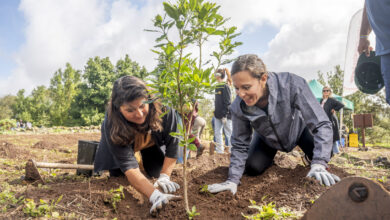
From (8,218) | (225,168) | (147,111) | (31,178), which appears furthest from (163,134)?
(31,178)

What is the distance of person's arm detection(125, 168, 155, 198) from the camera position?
211cm

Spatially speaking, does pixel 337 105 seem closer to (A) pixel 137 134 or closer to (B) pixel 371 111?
(A) pixel 137 134

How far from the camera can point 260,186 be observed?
2359 mm

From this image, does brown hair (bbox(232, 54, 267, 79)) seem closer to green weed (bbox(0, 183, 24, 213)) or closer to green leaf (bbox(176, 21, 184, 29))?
green leaf (bbox(176, 21, 184, 29))

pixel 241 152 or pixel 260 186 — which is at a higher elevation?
pixel 241 152

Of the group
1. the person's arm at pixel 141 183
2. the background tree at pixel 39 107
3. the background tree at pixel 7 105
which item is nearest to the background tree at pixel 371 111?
the person's arm at pixel 141 183

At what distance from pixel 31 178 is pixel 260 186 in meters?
2.85

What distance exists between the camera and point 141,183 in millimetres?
2172

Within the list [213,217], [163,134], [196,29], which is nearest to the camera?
[196,29]

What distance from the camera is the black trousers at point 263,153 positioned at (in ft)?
9.05

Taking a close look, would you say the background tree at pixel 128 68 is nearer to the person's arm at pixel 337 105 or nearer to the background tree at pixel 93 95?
the background tree at pixel 93 95

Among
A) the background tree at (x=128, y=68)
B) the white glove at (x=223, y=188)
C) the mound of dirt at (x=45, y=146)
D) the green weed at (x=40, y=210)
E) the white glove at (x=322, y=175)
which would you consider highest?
the background tree at (x=128, y=68)

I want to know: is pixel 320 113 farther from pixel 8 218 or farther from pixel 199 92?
pixel 8 218

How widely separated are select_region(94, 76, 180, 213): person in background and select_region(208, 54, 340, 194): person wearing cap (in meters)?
0.57
